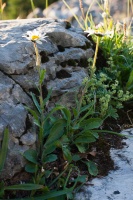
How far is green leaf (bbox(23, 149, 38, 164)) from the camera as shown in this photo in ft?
8.51

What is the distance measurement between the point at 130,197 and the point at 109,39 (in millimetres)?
1827

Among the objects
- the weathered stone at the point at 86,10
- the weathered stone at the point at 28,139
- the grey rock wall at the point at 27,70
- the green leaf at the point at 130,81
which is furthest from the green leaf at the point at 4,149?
the weathered stone at the point at 86,10

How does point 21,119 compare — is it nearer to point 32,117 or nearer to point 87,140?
point 32,117

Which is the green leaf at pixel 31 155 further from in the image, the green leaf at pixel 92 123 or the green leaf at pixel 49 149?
the green leaf at pixel 92 123

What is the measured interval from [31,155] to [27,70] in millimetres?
703

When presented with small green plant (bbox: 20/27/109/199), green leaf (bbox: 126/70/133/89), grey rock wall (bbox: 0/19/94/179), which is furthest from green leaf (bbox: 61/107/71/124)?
green leaf (bbox: 126/70/133/89)

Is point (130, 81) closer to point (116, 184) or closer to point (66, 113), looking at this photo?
point (66, 113)

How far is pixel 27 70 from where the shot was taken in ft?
9.98

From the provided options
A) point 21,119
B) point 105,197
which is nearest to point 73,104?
point 21,119

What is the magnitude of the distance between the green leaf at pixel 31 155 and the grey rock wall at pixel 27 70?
4cm

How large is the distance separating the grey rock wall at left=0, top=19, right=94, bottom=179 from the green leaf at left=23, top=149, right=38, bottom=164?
0.13ft

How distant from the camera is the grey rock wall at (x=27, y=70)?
2637mm

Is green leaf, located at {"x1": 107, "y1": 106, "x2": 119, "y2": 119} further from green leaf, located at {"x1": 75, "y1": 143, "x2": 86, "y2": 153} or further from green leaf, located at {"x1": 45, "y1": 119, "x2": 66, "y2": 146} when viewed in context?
green leaf, located at {"x1": 45, "y1": 119, "x2": 66, "y2": 146}

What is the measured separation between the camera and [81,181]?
259cm
